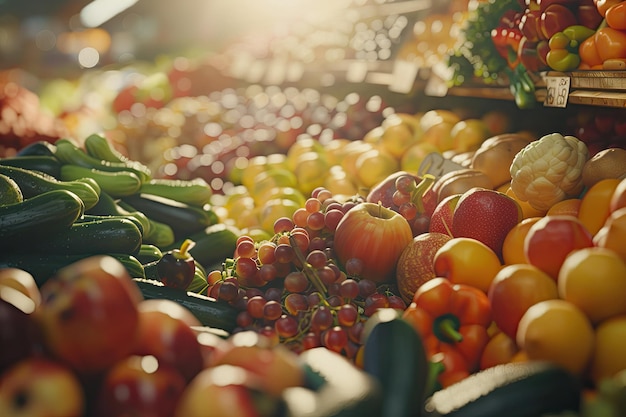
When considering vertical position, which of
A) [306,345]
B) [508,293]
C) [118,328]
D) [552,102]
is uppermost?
[552,102]

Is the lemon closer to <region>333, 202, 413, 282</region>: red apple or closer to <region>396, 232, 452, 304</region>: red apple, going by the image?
<region>333, 202, 413, 282</region>: red apple

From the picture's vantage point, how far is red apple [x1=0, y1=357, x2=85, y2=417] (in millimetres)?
838

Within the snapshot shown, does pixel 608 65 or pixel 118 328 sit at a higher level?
pixel 608 65

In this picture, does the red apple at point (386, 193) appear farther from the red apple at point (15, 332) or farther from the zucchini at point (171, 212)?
the red apple at point (15, 332)

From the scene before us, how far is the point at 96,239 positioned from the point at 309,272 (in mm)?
785

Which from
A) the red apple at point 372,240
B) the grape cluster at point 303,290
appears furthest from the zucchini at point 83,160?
the red apple at point 372,240

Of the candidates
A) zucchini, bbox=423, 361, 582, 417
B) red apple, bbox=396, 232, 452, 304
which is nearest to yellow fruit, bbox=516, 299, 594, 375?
zucchini, bbox=423, 361, 582, 417

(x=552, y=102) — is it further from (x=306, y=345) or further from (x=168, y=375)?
(x=168, y=375)

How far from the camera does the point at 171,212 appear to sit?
2545 millimetres

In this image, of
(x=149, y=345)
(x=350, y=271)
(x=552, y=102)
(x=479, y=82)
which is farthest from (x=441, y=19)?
(x=149, y=345)

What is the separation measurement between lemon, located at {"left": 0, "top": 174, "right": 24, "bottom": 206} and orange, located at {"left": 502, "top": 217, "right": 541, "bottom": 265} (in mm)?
1569

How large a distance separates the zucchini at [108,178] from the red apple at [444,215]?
134 centimetres

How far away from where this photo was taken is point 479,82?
9.15 feet

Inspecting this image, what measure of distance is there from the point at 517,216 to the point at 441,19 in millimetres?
2698
